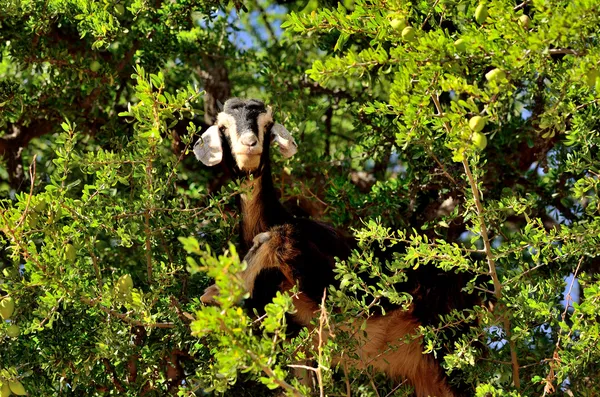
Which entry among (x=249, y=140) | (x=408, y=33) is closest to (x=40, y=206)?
(x=249, y=140)

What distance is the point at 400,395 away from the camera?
3.79m

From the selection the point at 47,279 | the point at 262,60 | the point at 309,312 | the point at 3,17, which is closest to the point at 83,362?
the point at 47,279

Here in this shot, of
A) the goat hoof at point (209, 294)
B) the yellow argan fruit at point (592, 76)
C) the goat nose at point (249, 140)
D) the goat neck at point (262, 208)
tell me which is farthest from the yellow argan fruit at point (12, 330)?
the yellow argan fruit at point (592, 76)

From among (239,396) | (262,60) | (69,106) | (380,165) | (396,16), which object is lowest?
(380,165)

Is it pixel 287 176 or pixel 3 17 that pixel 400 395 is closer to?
pixel 287 176

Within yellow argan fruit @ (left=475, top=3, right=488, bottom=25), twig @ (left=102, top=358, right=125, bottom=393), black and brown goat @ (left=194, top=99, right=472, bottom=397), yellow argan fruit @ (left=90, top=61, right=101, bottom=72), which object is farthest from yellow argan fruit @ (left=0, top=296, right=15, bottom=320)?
yellow argan fruit @ (left=475, top=3, right=488, bottom=25)

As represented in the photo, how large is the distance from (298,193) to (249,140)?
0.78 meters

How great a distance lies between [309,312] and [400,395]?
0.89 meters

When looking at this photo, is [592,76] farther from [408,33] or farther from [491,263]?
[491,263]

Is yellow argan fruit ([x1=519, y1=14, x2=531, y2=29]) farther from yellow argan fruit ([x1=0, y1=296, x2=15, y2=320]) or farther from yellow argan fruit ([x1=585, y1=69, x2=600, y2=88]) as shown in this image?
yellow argan fruit ([x1=0, y1=296, x2=15, y2=320])

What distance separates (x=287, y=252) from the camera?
452cm

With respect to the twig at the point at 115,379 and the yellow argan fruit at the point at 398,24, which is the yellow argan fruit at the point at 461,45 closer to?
the yellow argan fruit at the point at 398,24

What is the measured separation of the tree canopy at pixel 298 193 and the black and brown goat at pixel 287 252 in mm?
198

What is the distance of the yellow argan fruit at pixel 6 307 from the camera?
133 inches
